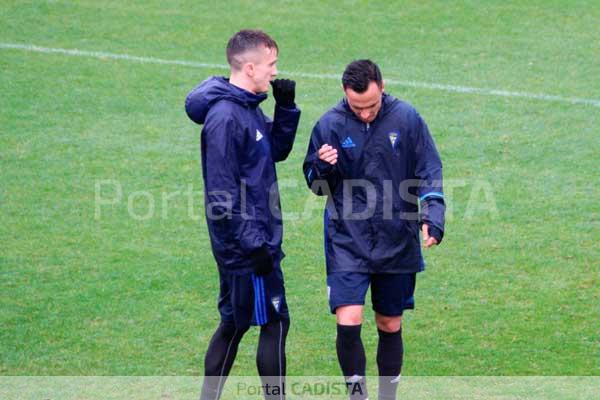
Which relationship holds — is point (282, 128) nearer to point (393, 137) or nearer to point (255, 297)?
point (393, 137)

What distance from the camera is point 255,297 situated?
20.4 feet

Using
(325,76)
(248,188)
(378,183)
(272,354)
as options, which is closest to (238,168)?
(248,188)

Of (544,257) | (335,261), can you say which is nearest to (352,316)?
(335,261)

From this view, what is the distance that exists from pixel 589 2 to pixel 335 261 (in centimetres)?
1074

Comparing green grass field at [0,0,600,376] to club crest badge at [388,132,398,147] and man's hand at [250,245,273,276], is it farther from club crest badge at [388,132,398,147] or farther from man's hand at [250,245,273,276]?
club crest badge at [388,132,398,147]

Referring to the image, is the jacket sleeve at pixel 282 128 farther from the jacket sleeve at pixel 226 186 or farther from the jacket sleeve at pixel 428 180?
the jacket sleeve at pixel 428 180

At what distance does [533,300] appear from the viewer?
8.29m

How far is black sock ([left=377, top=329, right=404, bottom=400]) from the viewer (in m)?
6.68

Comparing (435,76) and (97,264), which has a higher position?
(435,76)

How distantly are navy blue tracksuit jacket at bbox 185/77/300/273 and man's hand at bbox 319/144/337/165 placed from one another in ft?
0.83

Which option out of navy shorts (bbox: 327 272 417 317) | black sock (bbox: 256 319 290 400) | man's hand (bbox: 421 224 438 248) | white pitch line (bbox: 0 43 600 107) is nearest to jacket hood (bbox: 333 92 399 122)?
man's hand (bbox: 421 224 438 248)

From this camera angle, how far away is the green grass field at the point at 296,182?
25.4ft

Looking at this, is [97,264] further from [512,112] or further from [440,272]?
[512,112]

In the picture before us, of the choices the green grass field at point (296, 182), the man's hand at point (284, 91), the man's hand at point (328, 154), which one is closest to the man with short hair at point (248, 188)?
the man's hand at point (284, 91)
